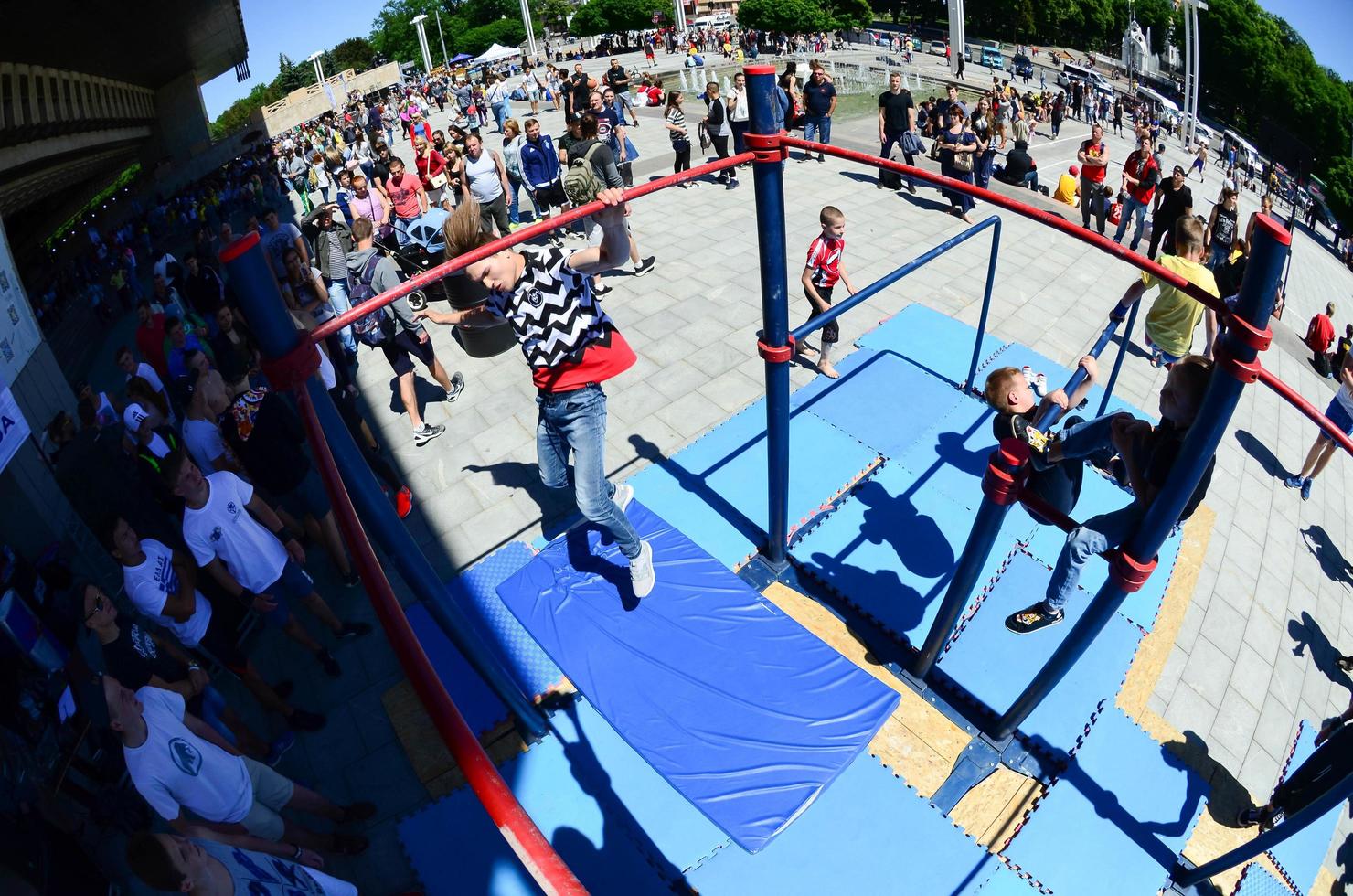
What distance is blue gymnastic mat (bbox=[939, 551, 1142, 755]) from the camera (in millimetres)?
3428

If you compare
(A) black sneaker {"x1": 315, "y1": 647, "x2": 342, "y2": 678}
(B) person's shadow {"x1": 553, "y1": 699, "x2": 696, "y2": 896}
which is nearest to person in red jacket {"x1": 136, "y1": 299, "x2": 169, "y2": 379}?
(A) black sneaker {"x1": 315, "y1": 647, "x2": 342, "y2": 678}

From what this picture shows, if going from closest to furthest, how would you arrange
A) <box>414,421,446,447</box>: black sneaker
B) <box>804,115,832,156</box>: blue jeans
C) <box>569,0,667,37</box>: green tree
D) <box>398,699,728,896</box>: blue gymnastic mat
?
<box>398,699,728,896</box>: blue gymnastic mat, <box>414,421,446,447</box>: black sneaker, <box>804,115,832,156</box>: blue jeans, <box>569,0,667,37</box>: green tree

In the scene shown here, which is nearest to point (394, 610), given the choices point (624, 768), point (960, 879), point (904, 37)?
point (624, 768)

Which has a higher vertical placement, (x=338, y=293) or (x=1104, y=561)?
(x=338, y=293)

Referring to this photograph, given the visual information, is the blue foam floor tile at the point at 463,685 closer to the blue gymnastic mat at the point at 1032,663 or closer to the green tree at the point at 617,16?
the blue gymnastic mat at the point at 1032,663

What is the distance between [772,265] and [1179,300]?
3.59m

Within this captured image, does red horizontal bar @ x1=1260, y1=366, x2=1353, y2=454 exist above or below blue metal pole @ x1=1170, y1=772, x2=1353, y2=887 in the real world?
above

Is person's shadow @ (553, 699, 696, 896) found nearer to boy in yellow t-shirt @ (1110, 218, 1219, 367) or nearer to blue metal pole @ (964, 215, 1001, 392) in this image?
boy in yellow t-shirt @ (1110, 218, 1219, 367)

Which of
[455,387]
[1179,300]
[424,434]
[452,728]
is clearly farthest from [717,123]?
[452,728]

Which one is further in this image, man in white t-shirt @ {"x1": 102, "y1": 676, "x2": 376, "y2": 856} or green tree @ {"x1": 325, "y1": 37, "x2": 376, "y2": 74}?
Result: green tree @ {"x1": 325, "y1": 37, "x2": 376, "y2": 74}

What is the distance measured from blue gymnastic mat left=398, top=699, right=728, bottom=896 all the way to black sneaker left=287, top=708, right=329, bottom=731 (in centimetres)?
92

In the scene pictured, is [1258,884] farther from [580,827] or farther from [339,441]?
[339,441]

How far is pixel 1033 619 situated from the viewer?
11.7 ft

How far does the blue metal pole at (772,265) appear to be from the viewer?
2.74 metres
